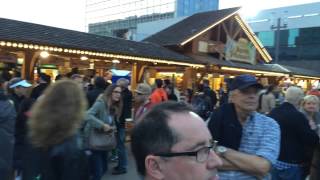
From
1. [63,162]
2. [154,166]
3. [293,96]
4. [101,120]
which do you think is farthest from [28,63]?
[154,166]

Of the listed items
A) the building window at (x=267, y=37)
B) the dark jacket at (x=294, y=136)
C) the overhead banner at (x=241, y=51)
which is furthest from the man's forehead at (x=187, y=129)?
the building window at (x=267, y=37)

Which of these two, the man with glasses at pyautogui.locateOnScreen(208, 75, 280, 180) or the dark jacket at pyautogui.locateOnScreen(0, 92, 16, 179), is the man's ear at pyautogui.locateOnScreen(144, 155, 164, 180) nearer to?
the man with glasses at pyautogui.locateOnScreen(208, 75, 280, 180)

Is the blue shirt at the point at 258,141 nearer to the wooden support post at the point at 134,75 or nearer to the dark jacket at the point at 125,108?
the dark jacket at the point at 125,108

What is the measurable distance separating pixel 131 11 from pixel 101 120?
87544 mm

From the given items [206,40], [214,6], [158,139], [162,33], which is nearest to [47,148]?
[158,139]

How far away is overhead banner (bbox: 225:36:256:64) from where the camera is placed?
71.9 feet

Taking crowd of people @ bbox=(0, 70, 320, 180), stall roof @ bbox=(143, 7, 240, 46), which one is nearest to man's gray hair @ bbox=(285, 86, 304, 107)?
crowd of people @ bbox=(0, 70, 320, 180)

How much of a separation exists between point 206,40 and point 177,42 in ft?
8.41

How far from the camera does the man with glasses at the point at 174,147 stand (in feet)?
5.04

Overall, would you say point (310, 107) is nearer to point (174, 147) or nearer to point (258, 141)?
point (258, 141)

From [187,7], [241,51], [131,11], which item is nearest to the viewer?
[241,51]

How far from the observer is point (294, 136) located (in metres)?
4.25

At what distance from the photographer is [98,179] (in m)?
5.75

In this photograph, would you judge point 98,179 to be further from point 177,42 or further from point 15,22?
point 177,42
